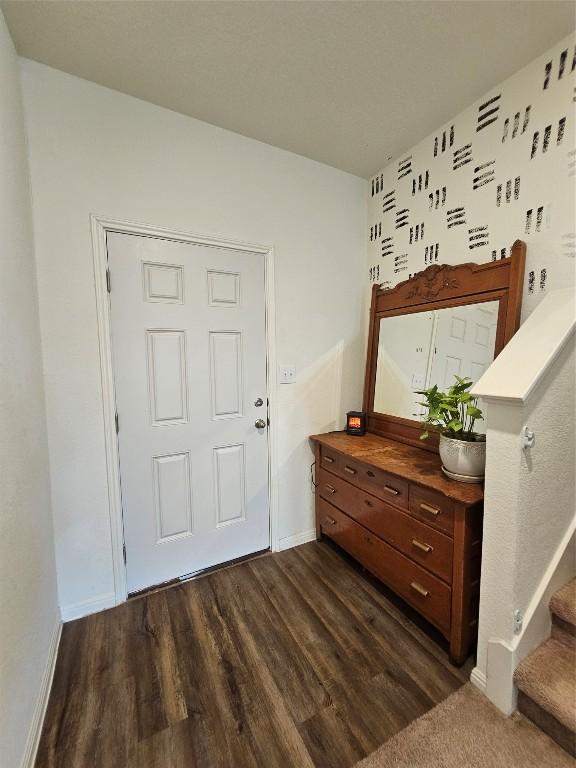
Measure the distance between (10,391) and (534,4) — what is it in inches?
94.6

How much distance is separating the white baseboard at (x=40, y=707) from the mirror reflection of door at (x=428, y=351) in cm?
213

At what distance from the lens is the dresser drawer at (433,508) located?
1.34m

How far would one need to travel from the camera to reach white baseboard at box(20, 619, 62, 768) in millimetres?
1023

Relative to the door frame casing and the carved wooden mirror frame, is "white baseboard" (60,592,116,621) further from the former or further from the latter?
the carved wooden mirror frame

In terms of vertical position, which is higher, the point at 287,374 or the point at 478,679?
the point at 287,374

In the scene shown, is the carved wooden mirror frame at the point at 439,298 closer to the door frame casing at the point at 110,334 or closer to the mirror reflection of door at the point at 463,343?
the mirror reflection of door at the point at 463,343

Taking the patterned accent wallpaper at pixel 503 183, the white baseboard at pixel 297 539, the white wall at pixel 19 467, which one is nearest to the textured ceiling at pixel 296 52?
the patterned accent wallpaper at pixel 503 183

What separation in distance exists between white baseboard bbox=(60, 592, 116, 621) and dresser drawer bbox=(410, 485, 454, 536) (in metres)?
1.66

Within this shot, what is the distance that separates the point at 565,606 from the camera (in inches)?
50.3

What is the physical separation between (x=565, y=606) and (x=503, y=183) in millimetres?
1945

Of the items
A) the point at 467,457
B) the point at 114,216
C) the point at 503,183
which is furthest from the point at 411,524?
the point at 114,216

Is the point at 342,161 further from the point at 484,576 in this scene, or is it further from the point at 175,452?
the point at 484,576

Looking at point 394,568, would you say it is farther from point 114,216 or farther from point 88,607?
point 114,216

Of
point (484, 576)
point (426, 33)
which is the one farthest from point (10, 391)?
point (426, 33)
